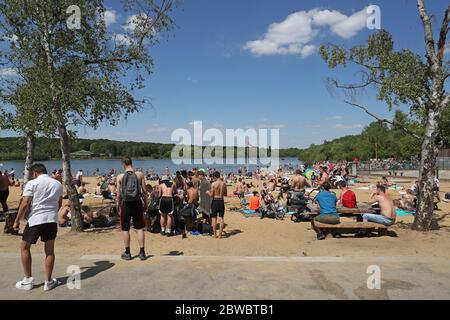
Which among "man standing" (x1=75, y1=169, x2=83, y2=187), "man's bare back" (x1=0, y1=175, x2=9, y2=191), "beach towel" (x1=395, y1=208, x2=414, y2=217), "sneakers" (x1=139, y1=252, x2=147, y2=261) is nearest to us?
"sneakers" (x1=139, y1=252, x2=147, y2=261)

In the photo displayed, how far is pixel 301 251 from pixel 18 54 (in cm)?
851

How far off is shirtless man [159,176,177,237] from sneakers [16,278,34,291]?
4309 millimetres

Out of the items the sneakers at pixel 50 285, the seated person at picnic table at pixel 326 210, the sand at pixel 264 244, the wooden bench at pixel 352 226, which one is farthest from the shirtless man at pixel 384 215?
the sneakers at pixel 50 285

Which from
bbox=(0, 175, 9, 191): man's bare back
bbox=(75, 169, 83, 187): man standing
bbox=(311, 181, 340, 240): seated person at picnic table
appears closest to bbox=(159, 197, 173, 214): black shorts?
bbox=(311, 181, 340, 240): seated person at picnic table

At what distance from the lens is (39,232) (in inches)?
194

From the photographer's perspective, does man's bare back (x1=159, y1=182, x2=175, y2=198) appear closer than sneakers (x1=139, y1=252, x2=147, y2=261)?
No

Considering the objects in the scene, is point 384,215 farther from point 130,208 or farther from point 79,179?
point 79,179

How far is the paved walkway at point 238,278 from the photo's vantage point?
4.61 m

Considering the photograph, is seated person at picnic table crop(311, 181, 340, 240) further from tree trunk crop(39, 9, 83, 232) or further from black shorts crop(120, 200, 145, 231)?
tree trunk crop(39, 9, 83, 232)

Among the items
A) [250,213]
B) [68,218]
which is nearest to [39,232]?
[68,218]

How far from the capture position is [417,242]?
25.6ft

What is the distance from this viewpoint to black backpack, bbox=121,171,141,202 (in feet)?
21.0
